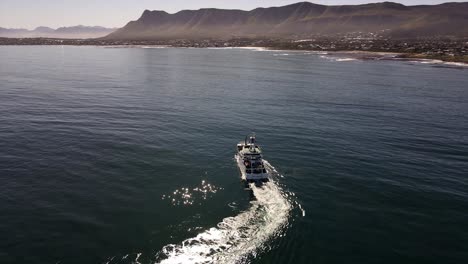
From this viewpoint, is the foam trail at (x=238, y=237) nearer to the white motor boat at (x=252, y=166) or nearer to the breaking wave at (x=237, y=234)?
the breaking wave at (x=237, y=234)

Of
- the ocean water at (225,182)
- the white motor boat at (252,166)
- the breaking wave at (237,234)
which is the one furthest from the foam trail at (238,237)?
the white motor boat at (252,166)

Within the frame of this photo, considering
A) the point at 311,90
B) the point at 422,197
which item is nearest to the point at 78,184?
the point at 422,197

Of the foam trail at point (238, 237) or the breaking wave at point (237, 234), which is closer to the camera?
the breaking wave at point (237, 234)

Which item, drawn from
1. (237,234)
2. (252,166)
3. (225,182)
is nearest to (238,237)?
(237,234)

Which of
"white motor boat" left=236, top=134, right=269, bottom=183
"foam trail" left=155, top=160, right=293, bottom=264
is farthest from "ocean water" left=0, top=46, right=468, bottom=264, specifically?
"white motor boat" left=236, top=134, right=269, bottom=183

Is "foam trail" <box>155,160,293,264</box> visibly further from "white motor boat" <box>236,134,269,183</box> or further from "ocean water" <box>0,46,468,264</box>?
"white motor boat" <box>236,134,269,183</box>

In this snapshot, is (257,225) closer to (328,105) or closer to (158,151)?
(158,151)
